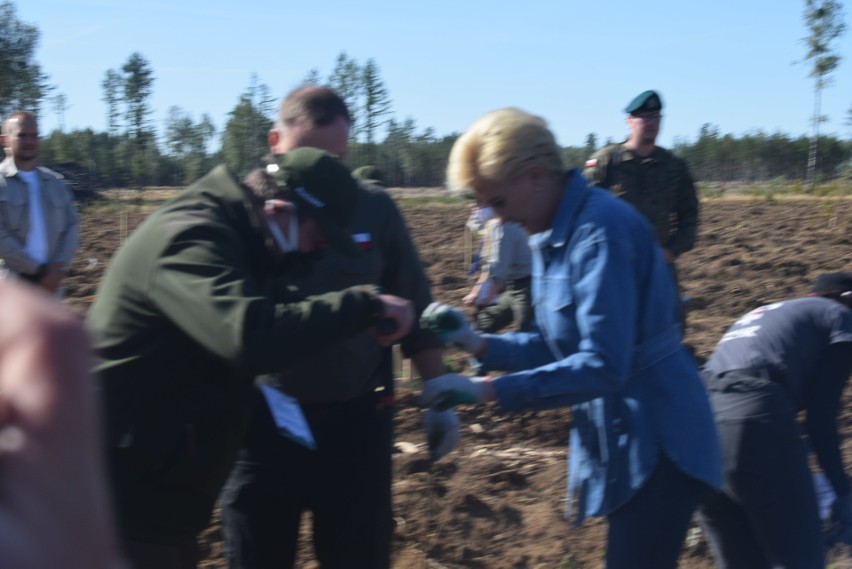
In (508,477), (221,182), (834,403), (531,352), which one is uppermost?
(221,182)

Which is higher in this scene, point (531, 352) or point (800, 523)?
point (531, 352)

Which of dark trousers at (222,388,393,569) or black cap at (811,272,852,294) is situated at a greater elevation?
black cap at (811,272,852,294)

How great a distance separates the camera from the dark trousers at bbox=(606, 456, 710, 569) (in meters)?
2.76

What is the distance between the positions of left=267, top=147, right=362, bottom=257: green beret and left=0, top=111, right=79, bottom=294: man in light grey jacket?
3.99 meters

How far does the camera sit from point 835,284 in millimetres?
3609

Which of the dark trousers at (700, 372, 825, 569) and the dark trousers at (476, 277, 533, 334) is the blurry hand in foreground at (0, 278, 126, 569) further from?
the dark trousers at (476, 277, 533, 334)

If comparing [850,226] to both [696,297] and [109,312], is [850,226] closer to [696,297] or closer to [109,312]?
[696,297]

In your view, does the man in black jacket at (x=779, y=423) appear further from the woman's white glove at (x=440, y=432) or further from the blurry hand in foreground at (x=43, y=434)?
the blurry hand in foreground at (x=43, y=434)

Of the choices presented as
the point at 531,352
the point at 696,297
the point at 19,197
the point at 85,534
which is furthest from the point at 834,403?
the point at 696,297

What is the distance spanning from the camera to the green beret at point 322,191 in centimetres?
251

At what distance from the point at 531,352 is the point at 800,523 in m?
1.08

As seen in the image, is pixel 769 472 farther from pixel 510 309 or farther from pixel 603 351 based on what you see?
pixel 510 309

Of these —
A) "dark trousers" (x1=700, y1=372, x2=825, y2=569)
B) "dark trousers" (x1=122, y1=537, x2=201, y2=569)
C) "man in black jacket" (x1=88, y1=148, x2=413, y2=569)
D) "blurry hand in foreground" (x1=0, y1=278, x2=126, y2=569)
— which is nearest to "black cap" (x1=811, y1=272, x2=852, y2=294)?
"dark trousers" (x1=700, y1=372, x2=825, y2=569)

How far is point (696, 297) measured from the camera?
11.5 metres
